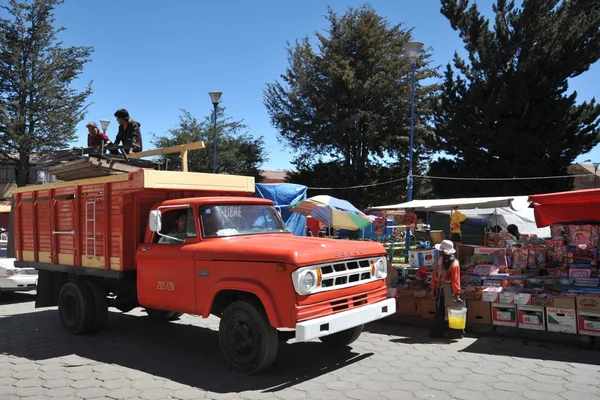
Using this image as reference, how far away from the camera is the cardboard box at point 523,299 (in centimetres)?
724

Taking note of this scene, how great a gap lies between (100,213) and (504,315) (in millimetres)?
6436

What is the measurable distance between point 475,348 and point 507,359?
0.64 m

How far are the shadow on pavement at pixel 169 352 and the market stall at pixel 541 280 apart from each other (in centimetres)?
242

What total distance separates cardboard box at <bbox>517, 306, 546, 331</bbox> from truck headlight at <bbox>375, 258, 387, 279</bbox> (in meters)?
2.51

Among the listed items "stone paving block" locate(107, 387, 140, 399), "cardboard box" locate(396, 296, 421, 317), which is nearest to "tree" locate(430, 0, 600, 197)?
"cardboard box" locate(396, 296, 421, 317)

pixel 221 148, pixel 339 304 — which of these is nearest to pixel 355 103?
pixel 221 148

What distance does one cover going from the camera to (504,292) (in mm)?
7480

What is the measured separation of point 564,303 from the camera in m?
6.91

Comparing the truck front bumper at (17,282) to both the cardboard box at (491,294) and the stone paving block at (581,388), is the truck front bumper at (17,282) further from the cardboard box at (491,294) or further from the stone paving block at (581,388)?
the stone paving block at (581,388)

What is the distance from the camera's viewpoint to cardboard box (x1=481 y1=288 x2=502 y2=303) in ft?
24.7

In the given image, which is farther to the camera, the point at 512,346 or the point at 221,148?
the point at 221,148

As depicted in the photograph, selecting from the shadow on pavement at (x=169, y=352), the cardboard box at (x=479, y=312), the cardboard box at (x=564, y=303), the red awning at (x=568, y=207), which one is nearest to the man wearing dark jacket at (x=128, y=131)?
the shadow on pavement at (x=169, y=352)

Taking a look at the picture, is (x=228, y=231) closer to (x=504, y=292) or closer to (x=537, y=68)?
(x=504, y=292)

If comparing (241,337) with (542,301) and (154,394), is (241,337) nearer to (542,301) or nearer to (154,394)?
(154,394)
